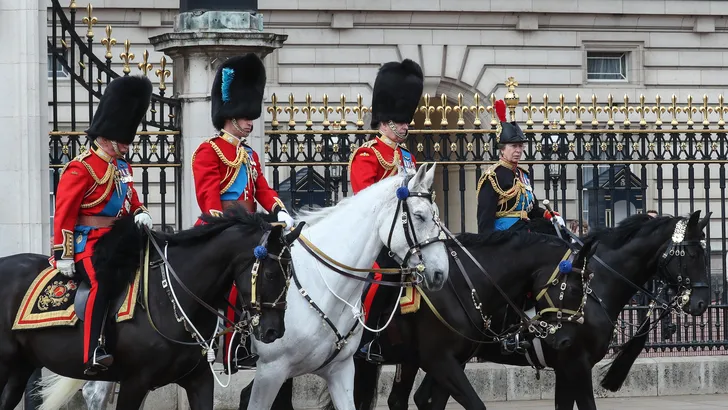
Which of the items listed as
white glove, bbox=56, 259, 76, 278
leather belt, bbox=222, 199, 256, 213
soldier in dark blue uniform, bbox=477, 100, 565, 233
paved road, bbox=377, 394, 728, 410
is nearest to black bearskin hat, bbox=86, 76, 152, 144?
leather belt, bbox=222, 199, 256, 213

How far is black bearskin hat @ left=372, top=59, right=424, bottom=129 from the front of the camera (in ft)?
38.5

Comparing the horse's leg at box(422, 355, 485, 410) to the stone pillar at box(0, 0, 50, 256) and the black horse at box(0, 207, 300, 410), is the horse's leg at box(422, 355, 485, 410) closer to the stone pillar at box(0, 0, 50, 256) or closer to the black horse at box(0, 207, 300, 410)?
the black horse at box(0, 207, 300, 410)

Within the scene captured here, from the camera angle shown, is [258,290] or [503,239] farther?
[503,239]

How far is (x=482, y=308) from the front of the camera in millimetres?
11117

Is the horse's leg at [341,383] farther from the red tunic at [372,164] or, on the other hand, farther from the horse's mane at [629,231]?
the horse's mane at [629,231]

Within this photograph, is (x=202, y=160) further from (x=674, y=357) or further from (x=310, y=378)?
(x=674, y=357)

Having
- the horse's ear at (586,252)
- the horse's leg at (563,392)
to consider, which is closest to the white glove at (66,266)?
the horse's ear at (586,252)

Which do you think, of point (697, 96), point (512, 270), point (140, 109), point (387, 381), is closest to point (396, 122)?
point (512, 270)

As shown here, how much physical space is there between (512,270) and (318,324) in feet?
6.01

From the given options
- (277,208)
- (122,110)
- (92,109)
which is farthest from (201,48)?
(277,208)

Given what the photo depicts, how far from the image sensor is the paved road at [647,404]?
13750 mm

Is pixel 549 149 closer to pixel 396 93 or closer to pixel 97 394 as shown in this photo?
pixel 396 93

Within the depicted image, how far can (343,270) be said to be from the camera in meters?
10.0

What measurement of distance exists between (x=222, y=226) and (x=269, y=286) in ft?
2.03
